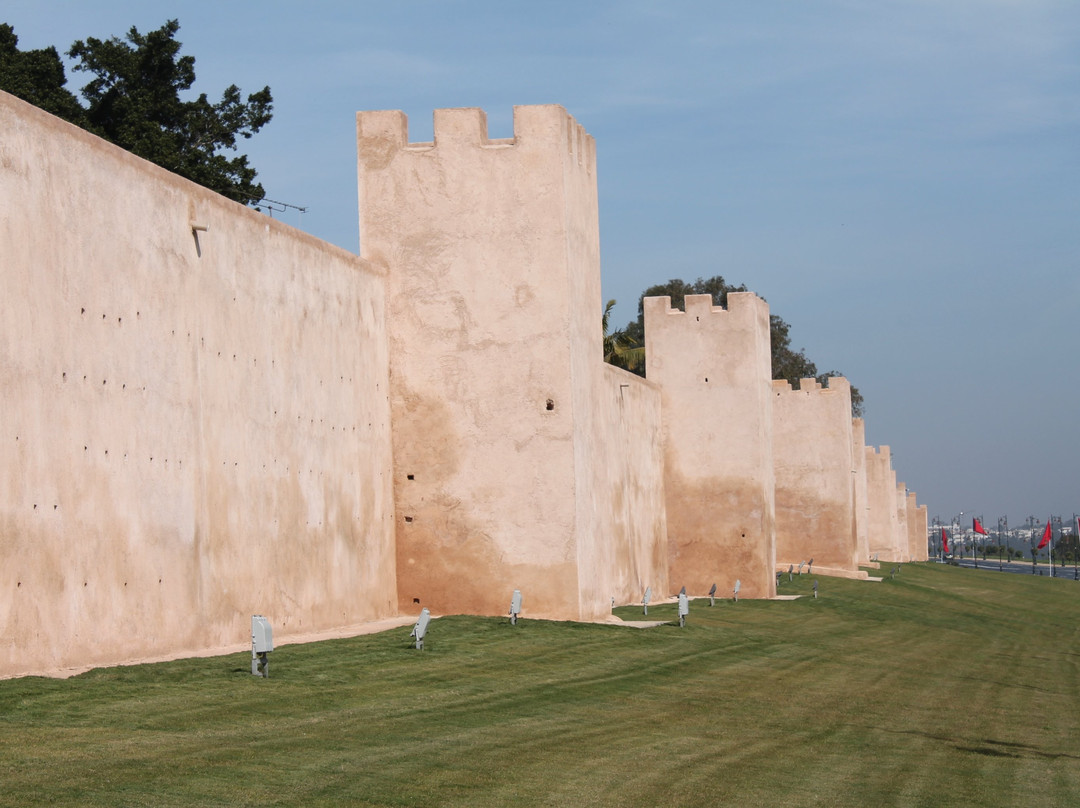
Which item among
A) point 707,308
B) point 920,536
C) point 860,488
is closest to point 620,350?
point 860,488

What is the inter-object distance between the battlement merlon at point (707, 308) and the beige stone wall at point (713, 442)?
0.02 meters

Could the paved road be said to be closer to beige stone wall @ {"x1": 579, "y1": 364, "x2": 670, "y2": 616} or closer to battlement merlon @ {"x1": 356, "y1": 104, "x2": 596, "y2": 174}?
beige stone wall @ {"x1": 579, "y1": 364, "x2": 670, "y2": 616}

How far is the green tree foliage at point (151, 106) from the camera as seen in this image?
34.2 metres

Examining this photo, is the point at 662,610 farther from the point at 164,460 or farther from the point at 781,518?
the point at 781,518

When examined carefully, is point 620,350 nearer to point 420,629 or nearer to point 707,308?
point 707,308

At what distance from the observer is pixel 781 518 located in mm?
41625

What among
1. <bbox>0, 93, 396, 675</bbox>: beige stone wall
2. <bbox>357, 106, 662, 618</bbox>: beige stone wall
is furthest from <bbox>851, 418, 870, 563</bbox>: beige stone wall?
<bbox>0, 93, 396, 675</bbox>: beige stone wall

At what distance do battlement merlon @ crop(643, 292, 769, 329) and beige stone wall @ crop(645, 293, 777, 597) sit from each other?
0.02 m

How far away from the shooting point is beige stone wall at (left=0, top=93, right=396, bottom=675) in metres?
10.8

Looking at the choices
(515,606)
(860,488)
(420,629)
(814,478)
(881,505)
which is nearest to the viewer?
(420,629)

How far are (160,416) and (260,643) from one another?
2578 millimetres

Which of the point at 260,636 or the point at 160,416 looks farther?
the point at 160,416

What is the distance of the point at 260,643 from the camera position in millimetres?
11031

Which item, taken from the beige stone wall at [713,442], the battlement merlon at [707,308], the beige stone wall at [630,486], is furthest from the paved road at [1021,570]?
the beige stone wall at [630,486]
